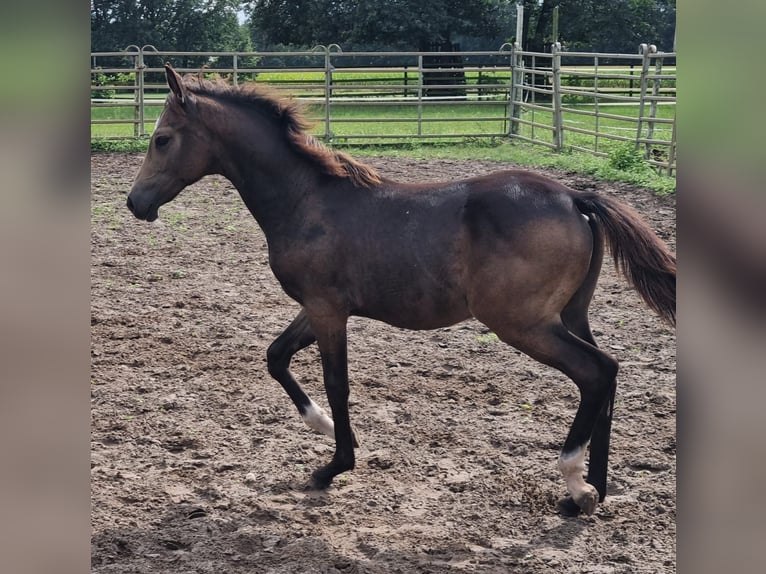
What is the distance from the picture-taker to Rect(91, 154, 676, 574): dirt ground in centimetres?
311

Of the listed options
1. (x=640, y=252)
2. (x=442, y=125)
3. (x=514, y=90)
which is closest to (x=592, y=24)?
(x=442, y=125)

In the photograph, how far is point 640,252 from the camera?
10.8ft

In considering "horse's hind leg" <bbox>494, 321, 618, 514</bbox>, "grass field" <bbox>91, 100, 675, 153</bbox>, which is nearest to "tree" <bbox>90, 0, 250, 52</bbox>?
"grass field" <bbox>91, 100, 675, 153</bbox>

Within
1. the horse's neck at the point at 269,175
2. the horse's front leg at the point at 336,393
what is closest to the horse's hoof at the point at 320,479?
the horse's front leg at the point at 336,393

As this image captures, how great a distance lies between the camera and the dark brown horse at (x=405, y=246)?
328cm

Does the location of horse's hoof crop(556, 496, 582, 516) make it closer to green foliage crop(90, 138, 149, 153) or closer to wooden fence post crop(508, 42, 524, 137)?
green foliage crop(90, 138, 149, 153)

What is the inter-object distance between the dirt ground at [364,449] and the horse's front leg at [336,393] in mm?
104

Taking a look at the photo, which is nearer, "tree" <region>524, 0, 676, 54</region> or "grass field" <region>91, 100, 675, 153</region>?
"grass field" <region>91, 100, 675, 153</region>

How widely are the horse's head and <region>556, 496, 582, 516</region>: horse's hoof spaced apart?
2.12 meters

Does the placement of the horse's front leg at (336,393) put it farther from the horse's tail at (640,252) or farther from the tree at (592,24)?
the tree at (592,24)

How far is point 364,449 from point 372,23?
3068 centimetres

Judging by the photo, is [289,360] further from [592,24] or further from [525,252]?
[592,24]
